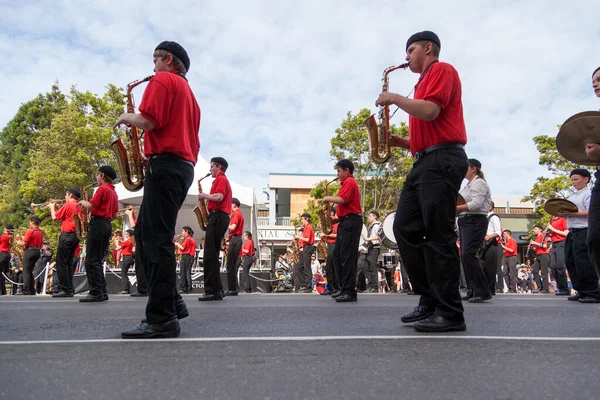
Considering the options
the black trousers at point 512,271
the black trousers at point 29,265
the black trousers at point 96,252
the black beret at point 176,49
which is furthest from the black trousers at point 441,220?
the black trousers at point 512,271

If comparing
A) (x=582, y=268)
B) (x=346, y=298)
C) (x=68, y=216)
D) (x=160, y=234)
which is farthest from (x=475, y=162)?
(x=68, y=216)

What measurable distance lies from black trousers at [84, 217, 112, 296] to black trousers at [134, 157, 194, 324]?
4783mm

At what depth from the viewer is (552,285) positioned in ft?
64.5

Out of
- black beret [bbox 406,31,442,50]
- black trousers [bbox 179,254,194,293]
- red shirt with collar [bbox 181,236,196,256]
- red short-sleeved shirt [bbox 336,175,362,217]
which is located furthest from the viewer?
red shirt with collar [bbox 181,236,196,256]

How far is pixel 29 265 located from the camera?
13.0 metres

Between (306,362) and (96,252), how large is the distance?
622cm

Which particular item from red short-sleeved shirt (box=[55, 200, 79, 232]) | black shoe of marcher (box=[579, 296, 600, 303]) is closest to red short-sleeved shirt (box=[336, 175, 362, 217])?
black shoe of marcher (box=[579, 296, 600, 303])

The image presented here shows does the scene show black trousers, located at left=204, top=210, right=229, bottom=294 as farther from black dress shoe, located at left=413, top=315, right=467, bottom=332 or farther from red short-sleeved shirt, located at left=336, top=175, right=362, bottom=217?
black dress shoe, located at left=413, top=315, right=467, bottom=332

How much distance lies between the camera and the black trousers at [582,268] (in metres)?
7.21

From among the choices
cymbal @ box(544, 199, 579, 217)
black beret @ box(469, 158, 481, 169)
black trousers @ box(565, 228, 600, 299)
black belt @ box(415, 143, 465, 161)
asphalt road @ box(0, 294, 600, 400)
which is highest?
black beret @ box(469, 158, 481, 169)

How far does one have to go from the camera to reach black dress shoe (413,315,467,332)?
3.34 m

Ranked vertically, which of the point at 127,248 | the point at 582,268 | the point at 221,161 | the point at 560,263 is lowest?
the point at 582,268

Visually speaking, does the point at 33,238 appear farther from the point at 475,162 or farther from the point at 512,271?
the point at 512,271

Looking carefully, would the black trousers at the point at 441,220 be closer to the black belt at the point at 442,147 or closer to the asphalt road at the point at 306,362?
the black belt at the point at 442,147
